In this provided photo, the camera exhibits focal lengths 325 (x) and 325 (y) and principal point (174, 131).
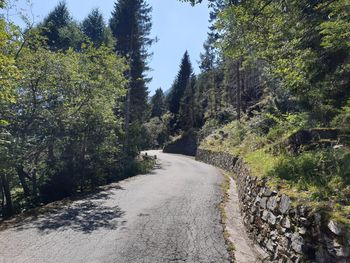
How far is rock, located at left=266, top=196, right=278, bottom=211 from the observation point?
670 cm

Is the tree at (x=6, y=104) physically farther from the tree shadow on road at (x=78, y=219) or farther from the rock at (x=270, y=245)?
the rock at (x=270, y=245)

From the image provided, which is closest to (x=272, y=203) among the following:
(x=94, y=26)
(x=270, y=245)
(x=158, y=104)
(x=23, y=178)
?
(x=270, y=245)

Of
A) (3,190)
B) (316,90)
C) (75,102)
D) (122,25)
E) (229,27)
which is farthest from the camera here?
(122,25)

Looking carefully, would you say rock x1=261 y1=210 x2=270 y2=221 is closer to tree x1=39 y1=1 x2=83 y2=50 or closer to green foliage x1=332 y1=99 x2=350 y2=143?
green foliage x1=332 y1=99 x2=350 y2=143

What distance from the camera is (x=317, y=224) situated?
16.4ft

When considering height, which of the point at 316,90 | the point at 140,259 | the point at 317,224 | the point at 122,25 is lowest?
the point at 140,259

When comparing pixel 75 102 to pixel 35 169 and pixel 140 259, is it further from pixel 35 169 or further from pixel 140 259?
pixel 140 259

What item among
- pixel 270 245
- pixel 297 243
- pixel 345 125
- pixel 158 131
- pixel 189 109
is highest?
pixel 189 109

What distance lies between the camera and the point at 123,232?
816 cm

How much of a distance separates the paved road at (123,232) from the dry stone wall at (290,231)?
3.13 feet

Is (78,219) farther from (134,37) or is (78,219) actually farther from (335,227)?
(134,37)

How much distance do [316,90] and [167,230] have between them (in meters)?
6.23

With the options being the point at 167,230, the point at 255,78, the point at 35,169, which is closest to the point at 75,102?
the point at 35,169

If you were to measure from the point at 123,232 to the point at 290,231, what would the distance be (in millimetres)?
4188
